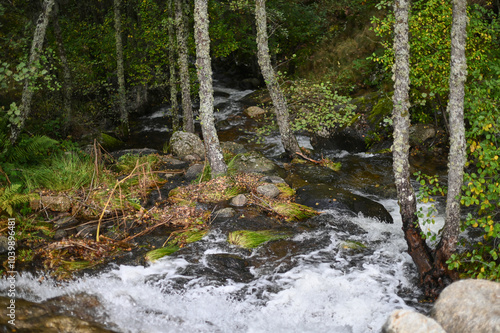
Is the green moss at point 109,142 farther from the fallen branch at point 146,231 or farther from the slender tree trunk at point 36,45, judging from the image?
the fallen branch at point 146,231

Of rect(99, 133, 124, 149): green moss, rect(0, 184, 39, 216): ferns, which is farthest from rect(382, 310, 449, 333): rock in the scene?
rect(99, 133, 124, 149): green moss

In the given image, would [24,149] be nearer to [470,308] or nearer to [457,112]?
[457,112]

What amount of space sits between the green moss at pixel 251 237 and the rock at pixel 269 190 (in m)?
2.04

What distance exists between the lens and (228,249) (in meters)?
7.97

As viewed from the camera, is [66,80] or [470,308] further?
[66,80]

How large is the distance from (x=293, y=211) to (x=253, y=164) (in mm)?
4067

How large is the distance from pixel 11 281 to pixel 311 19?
22.1 m

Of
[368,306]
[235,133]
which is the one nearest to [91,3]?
[235,133]

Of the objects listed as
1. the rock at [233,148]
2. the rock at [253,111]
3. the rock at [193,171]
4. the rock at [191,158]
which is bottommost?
the rock at [193,171]

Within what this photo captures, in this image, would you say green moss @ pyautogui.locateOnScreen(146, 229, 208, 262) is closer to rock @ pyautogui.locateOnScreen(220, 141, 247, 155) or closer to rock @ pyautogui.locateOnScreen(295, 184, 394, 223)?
rock @ pyautogui.locateOnScreen(295, 184, 394, 223)

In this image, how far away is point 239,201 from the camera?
10.1 metres

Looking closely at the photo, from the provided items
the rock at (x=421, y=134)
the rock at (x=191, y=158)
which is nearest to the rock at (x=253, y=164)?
the rock at (x=191, y=158)

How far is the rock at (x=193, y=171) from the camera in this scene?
1242 centimetres

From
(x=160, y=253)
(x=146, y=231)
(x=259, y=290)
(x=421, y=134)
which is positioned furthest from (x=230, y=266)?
(x=421, y=134)
